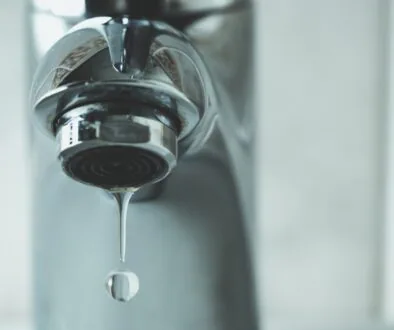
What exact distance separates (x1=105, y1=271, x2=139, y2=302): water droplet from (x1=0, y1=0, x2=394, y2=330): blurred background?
185mm

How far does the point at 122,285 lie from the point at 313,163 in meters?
0.23

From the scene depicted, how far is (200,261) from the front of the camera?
44 cm

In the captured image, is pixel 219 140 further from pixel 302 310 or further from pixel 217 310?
pixel 302 310

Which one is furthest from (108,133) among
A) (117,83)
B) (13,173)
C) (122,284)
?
(13,173)

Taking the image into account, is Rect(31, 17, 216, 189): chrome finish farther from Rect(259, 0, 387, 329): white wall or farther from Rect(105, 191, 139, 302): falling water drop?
Rect(259, 0, 387, 329): white wall

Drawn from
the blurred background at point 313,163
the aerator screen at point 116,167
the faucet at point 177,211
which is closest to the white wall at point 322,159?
the blurred background at point 313,163

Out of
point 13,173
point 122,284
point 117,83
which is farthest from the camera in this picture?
point 13,173

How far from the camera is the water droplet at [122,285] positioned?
0.43m

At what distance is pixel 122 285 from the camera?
0.44 metres

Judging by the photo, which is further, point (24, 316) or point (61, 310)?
point (24, 316)

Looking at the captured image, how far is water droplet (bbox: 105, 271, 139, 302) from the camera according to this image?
0.43m

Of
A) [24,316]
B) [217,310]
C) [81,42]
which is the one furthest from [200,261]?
[24,316]

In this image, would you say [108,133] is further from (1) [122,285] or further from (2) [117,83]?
(1) [122,285]

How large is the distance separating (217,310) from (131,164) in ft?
0.40
